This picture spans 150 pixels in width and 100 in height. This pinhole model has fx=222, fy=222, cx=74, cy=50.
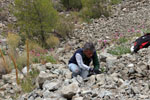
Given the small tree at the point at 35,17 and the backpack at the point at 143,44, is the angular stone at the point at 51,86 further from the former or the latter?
the small tree at the point at 35,17

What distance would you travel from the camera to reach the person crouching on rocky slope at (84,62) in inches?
182

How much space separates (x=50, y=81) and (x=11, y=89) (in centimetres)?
198

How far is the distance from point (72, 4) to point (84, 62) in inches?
577

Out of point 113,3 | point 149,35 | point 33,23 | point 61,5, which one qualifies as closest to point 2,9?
point 61,5

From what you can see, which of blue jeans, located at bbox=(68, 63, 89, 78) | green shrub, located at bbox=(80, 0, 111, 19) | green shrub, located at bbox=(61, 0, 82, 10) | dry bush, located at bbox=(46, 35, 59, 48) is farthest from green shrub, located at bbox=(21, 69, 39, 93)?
green shrub, located at bbox=(61, 0, 82, 10)

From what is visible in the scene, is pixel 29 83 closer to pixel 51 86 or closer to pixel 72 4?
pixel 51 86

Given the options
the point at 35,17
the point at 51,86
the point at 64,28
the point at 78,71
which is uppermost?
the point at 35,17

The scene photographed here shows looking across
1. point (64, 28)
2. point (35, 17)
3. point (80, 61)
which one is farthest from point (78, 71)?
point (64, 28)

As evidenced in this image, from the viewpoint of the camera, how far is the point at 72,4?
62.5 feet

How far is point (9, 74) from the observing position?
6.78 m

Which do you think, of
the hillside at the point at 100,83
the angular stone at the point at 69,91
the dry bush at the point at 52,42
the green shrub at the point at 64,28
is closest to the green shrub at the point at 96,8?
the green shrub at the point at 64,28

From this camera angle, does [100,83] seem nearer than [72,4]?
Yes

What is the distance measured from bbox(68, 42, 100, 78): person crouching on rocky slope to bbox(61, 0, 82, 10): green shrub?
46.3 ft

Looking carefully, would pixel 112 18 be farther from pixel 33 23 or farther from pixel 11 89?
pixel 11 89
